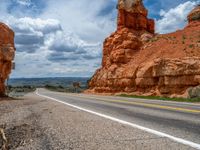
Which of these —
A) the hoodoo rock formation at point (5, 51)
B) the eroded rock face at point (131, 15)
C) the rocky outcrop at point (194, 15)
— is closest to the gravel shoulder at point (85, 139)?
the hoodoo rock formation at point (5, 51)

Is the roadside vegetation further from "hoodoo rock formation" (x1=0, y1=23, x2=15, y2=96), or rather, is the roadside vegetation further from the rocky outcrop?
the rocky outcrop

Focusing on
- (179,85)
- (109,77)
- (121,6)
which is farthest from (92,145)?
(121,6)

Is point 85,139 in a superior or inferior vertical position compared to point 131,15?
inferior

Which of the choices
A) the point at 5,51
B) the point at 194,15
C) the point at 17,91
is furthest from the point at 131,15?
the point at 17,91

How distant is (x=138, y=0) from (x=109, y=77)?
14.6 m

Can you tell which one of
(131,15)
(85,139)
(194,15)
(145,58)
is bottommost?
(85,139)

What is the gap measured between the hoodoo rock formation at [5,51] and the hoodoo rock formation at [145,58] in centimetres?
1586

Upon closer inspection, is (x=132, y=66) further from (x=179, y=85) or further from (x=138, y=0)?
(x=138, y=0)

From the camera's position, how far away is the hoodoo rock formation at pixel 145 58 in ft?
97.1

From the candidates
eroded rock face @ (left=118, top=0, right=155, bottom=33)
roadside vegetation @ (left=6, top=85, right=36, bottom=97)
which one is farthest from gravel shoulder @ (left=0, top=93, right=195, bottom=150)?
eroded rock face @ (left=118, top=0, right=155, bottom=33)

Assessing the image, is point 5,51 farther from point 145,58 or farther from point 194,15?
point 194,15

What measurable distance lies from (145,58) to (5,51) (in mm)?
19912

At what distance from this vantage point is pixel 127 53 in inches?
1743

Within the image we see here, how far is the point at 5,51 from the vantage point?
25.8 metres
